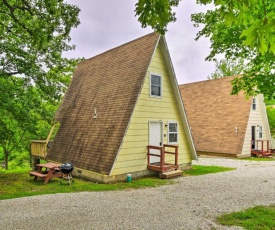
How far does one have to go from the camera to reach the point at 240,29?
7.96m

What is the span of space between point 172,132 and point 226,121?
9.68m

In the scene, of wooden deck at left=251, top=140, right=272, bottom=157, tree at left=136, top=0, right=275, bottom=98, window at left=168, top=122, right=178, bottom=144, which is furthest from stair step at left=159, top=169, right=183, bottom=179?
wooden deck at left=251, top=140, right=272, bottom=157

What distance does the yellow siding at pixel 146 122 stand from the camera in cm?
1080

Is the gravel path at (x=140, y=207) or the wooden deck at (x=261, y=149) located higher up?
the wooden deck at (x=261, y=149)

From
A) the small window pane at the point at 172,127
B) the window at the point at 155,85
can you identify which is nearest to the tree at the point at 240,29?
the window at the point at 155,85

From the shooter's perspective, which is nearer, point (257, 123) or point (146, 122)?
point (146, 122)

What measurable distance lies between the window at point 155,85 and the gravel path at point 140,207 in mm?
4649

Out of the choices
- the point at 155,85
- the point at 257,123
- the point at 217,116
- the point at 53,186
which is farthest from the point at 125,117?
the point at 257,123

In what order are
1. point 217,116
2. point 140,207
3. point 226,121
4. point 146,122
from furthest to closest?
point 217,116, point 226,121, point 146,122, point 140,207

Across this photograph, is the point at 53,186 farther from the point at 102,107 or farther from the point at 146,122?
the point at 146,122

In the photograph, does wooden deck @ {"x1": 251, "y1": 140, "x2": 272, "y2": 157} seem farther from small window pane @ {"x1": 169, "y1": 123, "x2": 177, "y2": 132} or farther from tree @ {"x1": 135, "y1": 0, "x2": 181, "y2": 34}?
tree @ {"x1": 135, "y1": 0, "x2": 181, "y2": 34}

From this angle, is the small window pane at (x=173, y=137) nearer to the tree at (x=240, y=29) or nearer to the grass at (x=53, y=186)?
the grass at (x=53, y=186)

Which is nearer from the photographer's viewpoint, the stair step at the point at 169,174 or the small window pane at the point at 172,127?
the stair step at the point at 169,174

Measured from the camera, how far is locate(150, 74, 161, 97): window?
39.8ft
